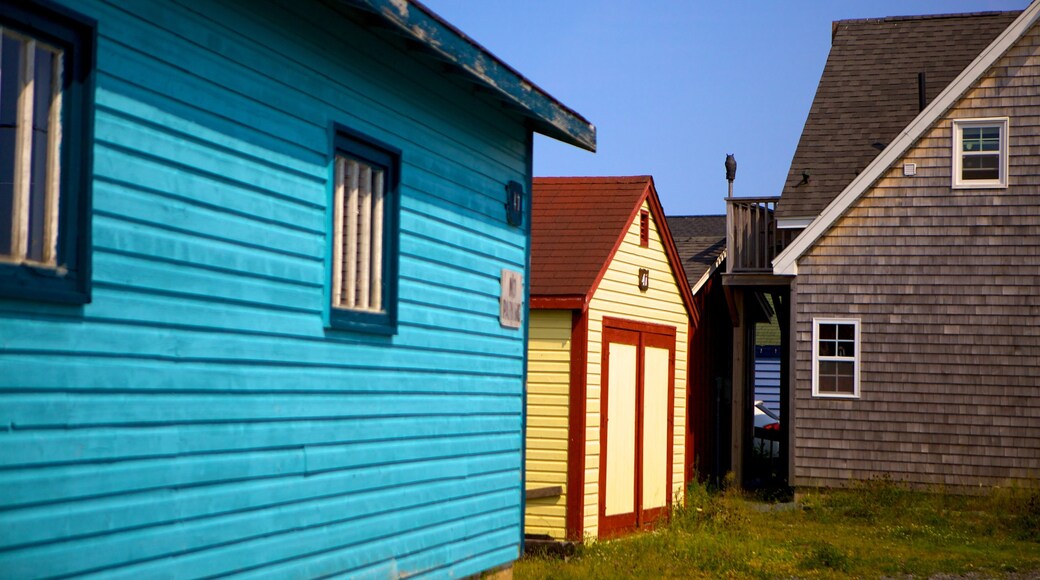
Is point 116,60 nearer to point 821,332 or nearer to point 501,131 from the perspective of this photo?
point 501,131

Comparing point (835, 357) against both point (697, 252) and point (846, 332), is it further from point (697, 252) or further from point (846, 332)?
point (697, 252)

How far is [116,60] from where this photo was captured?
5.47 meters

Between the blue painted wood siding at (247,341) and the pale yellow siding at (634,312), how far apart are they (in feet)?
14.3

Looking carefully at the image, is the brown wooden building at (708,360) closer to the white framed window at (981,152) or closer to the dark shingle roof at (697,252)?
the dark shingle roof at (697,252)

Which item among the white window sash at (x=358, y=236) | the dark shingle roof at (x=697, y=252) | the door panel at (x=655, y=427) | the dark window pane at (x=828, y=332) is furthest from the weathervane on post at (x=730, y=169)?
the white window sash at (x=358, y=236)

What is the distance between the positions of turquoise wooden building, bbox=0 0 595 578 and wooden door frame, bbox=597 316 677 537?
4.15m

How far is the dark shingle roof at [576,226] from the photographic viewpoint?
14281 millimetres

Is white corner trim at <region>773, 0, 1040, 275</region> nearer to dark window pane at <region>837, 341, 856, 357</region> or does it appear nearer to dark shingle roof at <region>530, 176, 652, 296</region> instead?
dark window pane at <region>837, 341, 856, 357</region>

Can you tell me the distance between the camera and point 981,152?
19.9 meters

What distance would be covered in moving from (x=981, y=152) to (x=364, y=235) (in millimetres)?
14819

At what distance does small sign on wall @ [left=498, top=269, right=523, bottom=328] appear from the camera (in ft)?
34.8

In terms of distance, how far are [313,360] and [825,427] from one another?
48.7 ft

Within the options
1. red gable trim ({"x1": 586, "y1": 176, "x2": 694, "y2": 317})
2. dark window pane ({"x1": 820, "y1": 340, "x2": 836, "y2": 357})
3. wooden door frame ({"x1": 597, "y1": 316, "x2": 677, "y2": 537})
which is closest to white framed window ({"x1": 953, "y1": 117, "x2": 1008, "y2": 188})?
dark window pane ({"x1": 820, "y1": 340, "x2": 836, "y2": 357})

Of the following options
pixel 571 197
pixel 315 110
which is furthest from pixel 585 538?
pixel 315 110
